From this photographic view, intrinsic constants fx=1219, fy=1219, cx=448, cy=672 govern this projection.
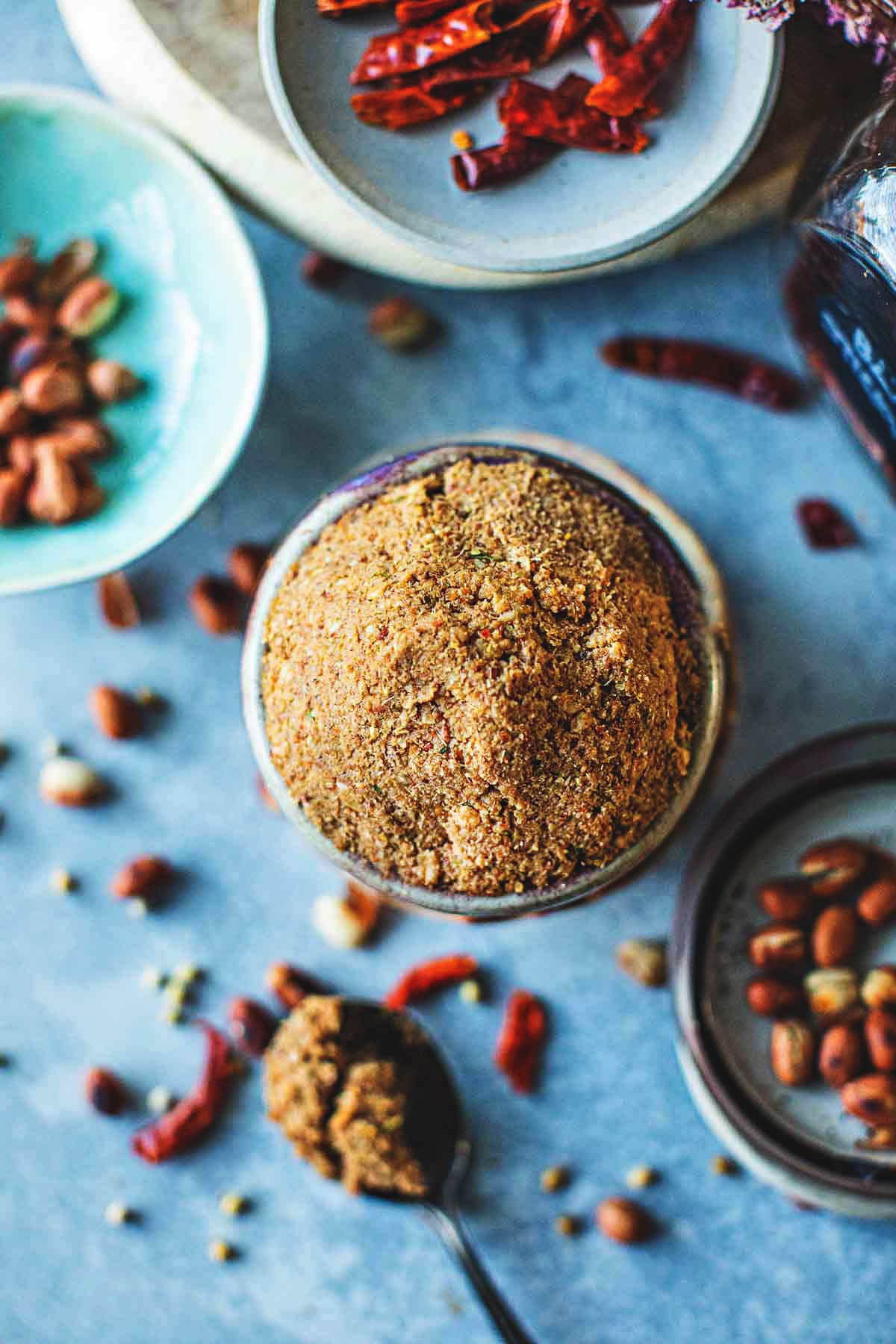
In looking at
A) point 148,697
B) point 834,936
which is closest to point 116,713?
point 148,697

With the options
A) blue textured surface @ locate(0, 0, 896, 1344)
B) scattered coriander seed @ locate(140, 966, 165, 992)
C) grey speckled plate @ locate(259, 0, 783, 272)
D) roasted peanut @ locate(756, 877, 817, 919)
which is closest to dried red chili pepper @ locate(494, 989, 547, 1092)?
blue textured surface @ locate(0, 0, 896, 1344)

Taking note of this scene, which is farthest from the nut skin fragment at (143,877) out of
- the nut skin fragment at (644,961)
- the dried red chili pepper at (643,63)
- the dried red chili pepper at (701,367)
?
the dried red chili pepper at (643,63)

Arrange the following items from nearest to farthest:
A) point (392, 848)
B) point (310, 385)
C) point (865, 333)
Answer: point (392, 848) < point (865, 333) < point (310, 385)

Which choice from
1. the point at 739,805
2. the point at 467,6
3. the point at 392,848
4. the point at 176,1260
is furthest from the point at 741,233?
the point at 176,1260

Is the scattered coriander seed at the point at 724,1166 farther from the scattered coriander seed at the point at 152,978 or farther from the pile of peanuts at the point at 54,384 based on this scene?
the pile of peanuts at the point at 54,384

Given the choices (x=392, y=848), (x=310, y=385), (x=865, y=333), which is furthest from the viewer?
(x=310, y=385)

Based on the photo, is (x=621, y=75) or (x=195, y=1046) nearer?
(x=621, y=75)

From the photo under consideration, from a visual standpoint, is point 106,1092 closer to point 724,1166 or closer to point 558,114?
point 724,1166

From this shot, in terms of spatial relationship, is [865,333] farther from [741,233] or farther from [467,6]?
[467,6]
